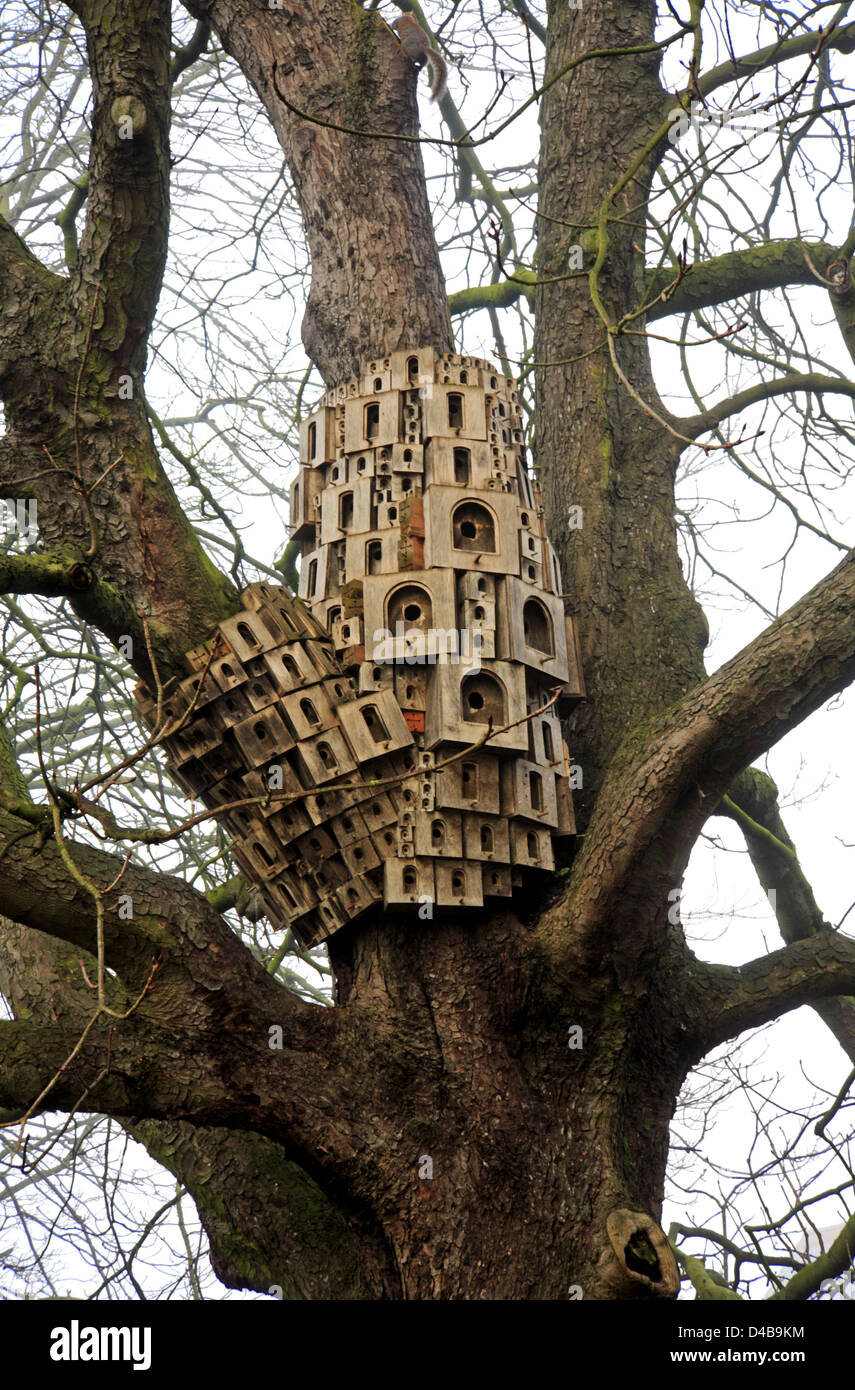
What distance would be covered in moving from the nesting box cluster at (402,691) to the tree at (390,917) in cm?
17

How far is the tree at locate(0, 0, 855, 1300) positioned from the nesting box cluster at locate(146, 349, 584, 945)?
17cm

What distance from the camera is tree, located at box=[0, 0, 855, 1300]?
11.3 ft

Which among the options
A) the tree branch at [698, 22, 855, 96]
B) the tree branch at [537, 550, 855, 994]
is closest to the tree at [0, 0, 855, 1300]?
the tree branch at [537, 550, 855, 994]

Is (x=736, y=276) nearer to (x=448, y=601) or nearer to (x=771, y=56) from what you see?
(x=771, y=56)

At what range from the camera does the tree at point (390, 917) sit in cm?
→ 344

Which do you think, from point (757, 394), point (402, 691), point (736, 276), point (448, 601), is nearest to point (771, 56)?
point (736, 276)

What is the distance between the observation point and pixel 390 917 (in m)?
3.86

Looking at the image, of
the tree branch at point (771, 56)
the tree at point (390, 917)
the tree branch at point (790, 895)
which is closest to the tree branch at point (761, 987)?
the tree at point (390, 917)

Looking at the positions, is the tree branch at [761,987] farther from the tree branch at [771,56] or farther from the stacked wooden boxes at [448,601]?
the tree branch at [771,56]

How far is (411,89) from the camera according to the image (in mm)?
4992

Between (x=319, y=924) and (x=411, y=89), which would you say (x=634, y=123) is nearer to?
(x=411, y=89)

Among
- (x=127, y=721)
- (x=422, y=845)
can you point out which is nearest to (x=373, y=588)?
(x=422, y=845)

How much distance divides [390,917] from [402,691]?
0.63 metres

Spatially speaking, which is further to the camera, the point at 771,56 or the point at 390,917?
the point at 771,56
